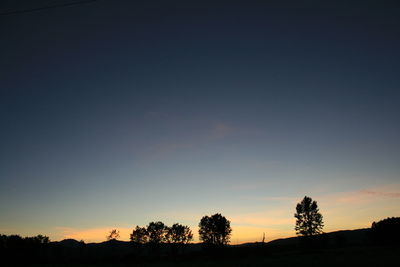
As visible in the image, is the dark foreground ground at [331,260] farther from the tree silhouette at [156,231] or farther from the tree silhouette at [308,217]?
the tree silhouette at [156,231]

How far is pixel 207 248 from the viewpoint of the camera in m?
97.4

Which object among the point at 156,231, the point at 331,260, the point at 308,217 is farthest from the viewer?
the point at 156,231

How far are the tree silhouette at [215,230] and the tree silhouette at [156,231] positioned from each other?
2991 cm

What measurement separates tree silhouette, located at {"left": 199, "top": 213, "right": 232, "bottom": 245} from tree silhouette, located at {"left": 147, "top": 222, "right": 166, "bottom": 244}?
29909 mm

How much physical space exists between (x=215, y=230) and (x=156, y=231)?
38.7 metres

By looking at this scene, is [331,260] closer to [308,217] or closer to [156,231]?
[308,217]

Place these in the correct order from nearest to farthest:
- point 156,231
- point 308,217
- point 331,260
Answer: point 331,260
point 308,217
point 156,231

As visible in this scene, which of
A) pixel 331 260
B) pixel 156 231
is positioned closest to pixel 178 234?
pixel 156 231

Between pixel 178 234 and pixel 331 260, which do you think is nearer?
pixel 331 260

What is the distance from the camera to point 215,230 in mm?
106188

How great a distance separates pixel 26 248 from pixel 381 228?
15402 cm

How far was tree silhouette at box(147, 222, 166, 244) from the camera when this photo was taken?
5054 inches

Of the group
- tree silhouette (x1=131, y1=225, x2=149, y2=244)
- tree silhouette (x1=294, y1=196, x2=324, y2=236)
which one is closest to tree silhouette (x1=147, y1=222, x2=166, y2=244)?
tree silhouette (x1=131, y1=225, x2=149, y2=244)

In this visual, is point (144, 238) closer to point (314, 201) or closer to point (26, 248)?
point (26, 248)
